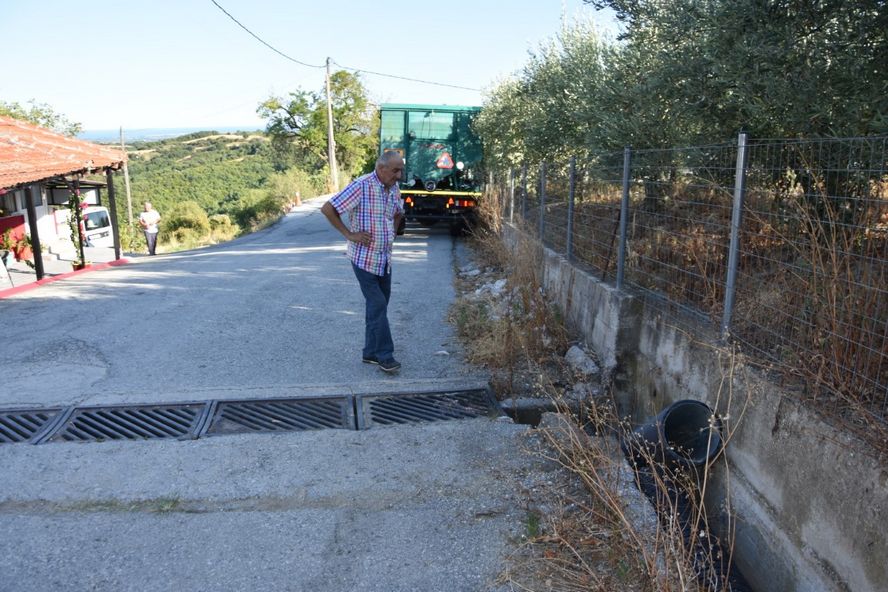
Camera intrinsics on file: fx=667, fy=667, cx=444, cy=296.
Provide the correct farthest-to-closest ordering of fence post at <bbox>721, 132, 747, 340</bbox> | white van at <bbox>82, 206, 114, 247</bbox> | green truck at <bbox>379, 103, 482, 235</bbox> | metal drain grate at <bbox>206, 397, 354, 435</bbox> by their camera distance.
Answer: white van at <bbox>82, 206, 114, 247</bbox> < green truck at <bbox>379, 103, 482, 235</bbox> < metal drain grate at <bbox>206, 397, 354, 435</bbox> < fence post at <bbox>721, 132, 747, 340</bbox>

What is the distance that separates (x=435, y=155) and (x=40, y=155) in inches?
325

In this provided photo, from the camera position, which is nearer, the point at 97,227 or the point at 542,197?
the point at 542,197

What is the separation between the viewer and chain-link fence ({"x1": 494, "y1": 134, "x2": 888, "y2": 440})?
312 centimetres

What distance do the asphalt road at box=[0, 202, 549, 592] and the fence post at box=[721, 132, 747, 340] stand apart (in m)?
1.45

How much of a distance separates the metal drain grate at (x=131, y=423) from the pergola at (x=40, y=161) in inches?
275

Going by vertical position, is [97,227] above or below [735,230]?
below

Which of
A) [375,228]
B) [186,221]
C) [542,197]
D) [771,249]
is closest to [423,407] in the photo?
[375,228]

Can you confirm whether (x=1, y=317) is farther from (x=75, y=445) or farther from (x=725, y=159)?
(x=725, y=159)

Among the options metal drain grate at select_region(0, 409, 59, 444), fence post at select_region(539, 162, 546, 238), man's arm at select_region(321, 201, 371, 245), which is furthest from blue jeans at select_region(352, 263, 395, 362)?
fence post at select_region(539, 162, 546, 238)

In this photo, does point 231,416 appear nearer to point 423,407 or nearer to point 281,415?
point 281,415

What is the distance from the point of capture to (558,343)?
623 centimetres

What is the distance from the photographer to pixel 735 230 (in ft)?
12.5

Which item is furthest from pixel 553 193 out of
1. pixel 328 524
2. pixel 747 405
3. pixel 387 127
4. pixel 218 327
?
pixel 387 127

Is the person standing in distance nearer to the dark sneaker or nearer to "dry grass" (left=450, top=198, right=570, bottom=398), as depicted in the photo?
"dry grass" (left=450, top=198, right=570, bottom=398)
